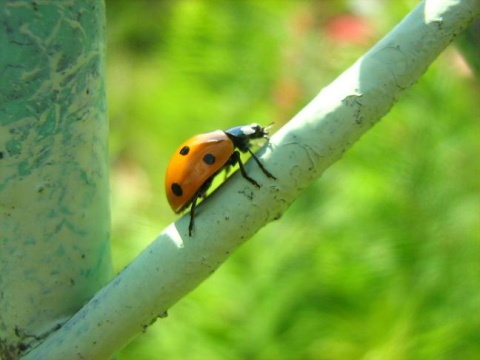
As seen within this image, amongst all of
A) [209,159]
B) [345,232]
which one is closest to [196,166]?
[209,159]

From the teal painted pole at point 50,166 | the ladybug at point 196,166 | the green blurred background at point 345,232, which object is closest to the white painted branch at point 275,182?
the teal painted pole at point 50,166

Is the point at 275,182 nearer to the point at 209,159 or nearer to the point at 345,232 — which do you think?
the point at 209,159

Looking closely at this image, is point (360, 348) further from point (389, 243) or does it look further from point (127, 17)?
point (127, 17)

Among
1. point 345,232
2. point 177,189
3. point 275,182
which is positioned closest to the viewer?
point 275,182

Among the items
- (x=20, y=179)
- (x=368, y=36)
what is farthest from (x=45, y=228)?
(x=368, y=36)

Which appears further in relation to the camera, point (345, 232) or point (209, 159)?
point (345, 232)
